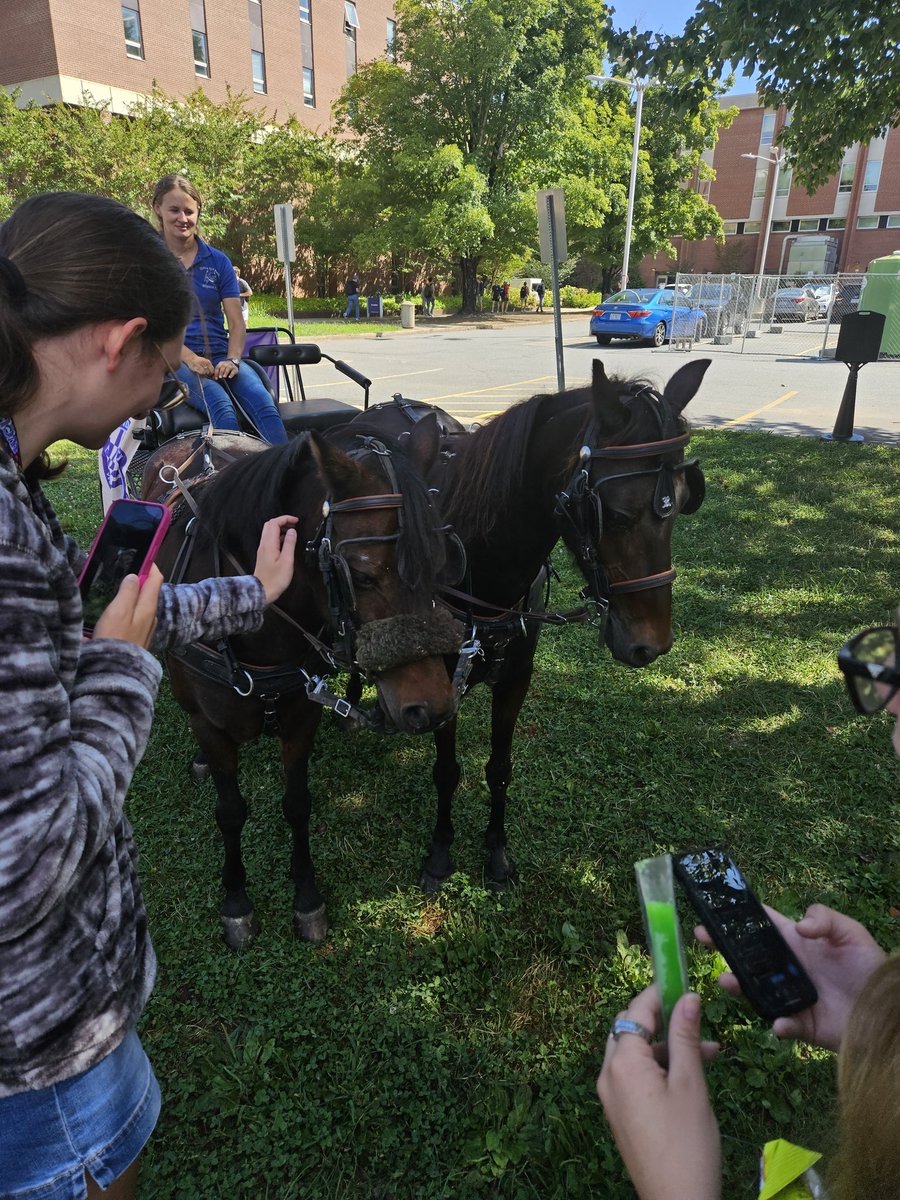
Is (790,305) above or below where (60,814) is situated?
above

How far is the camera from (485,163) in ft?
98.9

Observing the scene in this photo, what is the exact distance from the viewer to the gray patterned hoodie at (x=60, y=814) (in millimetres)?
897

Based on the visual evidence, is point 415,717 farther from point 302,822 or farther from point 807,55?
point 807,55

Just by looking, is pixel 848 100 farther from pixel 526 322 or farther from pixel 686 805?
pixel 526 322

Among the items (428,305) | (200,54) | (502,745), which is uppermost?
(200,54)

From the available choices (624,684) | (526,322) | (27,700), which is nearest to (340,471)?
(27,700)

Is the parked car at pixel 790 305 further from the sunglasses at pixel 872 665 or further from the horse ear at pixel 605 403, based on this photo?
the sunglasses at pixel 872 665

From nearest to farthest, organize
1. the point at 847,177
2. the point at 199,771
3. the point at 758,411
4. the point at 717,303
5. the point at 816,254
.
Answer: the point at 199,771 → the point at 758,411 → the point at 717,303 → the point at 847,177 → the point at 816,254

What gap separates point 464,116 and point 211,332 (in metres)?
30.1

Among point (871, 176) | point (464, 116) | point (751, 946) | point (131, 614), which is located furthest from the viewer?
point (871, 176)

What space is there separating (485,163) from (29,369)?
3426 cm

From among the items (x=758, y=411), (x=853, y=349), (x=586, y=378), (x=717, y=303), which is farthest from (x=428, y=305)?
(x=853, y=349)

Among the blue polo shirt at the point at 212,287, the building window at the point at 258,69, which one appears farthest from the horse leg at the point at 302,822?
the building window at the point at 258,69

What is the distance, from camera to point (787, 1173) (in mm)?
1164
